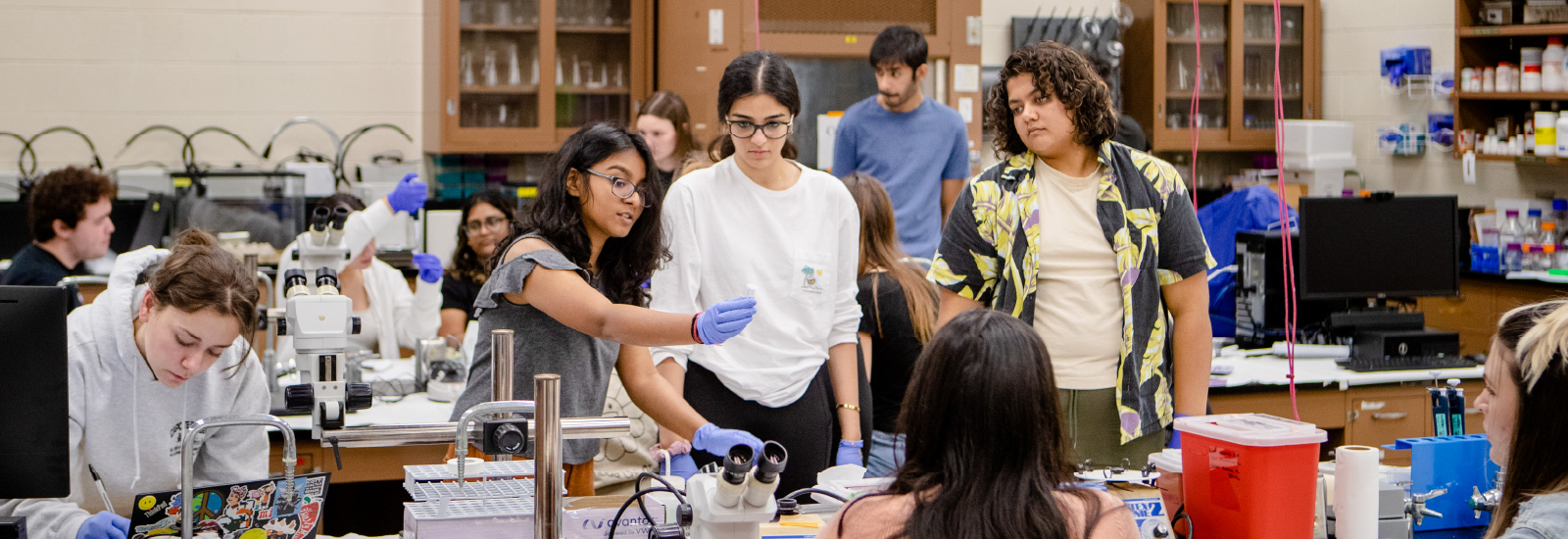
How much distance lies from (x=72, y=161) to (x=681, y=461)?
4.43m

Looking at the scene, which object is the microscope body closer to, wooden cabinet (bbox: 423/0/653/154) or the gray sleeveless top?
the gray sleeveless top

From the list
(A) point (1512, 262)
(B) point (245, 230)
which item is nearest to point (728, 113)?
(B) point (245, 230)

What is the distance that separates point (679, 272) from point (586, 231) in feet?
0.93

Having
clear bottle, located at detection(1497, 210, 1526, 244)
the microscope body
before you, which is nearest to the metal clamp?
the microscope body

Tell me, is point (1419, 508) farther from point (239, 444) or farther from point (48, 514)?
point (48, 514)

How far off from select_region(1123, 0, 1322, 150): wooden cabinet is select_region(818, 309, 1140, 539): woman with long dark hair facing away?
502 cm

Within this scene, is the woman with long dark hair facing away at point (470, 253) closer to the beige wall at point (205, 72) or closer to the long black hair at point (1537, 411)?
the beige wall at point (205, 72)

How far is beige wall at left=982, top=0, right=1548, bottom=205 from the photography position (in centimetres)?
562

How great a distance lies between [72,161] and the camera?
5348 millimetres

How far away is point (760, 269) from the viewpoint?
2271mm

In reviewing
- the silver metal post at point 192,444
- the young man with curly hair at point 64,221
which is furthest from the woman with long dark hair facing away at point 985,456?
the young man with curly hair at point 64,221

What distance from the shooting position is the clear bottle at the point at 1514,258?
4.87m

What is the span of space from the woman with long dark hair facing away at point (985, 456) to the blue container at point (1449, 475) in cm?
83

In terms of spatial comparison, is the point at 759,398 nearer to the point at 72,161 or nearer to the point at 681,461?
the point at 681,461
